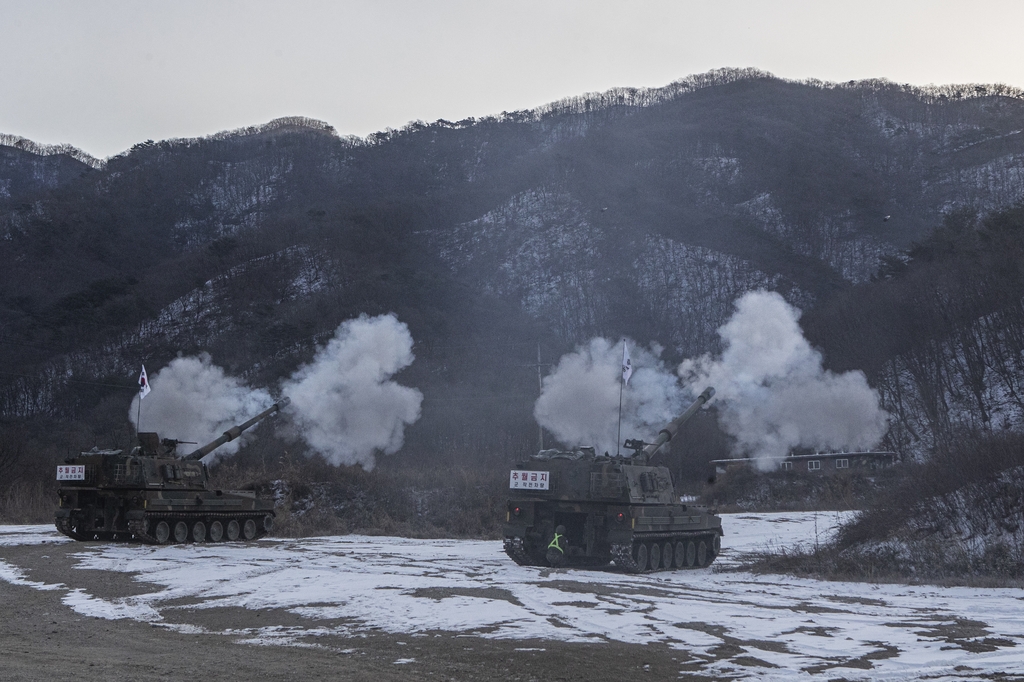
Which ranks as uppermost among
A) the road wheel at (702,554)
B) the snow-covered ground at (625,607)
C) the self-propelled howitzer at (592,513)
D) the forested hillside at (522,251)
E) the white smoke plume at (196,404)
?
the forested hillside at (522,251)

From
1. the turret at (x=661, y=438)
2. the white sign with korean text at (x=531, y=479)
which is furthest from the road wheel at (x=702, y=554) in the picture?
the white sign with korean text at (x=531, y=479)

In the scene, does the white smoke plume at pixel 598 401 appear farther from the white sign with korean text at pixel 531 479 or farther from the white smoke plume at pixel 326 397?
the white sign with korean text at pixel 531 479

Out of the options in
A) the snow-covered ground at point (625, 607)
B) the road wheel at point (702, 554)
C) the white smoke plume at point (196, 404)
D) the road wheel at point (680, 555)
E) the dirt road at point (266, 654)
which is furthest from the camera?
the white smoke plume at point (196, 404)

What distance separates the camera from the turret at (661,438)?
26047 mm

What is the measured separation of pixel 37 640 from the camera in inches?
498

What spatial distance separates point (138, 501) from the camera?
96.7 ft

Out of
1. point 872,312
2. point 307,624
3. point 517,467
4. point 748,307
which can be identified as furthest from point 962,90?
point 307,624

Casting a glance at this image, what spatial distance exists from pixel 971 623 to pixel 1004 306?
44.3m

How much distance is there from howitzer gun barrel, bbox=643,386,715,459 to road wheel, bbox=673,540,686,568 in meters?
2.42

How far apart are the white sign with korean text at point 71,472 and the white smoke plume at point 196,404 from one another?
335 inches

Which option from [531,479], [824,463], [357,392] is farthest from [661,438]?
[824,463]

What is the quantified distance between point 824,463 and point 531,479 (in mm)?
36041

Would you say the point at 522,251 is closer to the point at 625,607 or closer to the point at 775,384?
the point at 775,384

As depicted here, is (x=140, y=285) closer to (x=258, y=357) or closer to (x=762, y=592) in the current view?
(x=258, y=357)
